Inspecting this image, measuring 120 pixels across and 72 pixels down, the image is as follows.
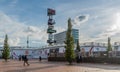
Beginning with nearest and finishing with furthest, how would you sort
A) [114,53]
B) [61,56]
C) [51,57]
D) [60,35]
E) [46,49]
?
[114,53] < [61,56] < [51,57] < [46,49] < [60,35]

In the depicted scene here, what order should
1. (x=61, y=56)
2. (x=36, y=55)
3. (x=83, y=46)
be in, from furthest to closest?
(x=36, y=55), (x=83, y=46), (x=61, y=56)

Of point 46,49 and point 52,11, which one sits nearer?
Result: point 46,49

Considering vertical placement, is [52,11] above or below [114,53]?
above

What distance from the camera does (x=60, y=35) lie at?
149750 millimetres

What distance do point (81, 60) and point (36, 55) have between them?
162 feet

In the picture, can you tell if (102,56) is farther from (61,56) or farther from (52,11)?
(52,11)

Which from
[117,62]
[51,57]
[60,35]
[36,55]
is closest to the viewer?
[117,62]

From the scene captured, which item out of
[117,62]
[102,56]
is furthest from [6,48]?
[117,62]

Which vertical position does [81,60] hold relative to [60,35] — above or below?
below

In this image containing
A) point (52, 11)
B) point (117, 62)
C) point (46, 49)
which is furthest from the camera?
point (52, 11)

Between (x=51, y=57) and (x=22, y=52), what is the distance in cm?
3801

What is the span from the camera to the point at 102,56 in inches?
1591

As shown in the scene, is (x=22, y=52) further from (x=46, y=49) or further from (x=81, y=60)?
(x=81, y=60)

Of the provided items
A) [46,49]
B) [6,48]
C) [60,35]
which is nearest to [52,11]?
[46,49]
